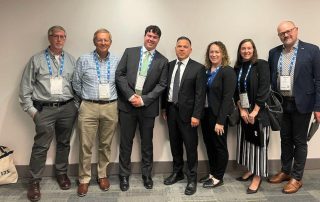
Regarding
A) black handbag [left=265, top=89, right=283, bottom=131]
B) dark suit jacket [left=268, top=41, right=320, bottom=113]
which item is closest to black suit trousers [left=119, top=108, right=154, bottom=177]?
black handbag [left=265, top=89, right=283, bottom=131]

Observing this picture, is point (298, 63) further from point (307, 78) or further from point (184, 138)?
point (184, 138)

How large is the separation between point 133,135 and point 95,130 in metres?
0.38

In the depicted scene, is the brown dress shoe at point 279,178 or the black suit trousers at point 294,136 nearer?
the black suit trousers at point 294,136

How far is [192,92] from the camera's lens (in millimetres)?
2881

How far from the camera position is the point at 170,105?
9.85 ft

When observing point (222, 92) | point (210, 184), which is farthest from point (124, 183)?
point (222, 92)

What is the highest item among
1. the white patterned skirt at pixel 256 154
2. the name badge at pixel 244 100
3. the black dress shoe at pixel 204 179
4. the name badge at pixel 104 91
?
the name badge at pixel 104 91

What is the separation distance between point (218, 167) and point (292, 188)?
74cm

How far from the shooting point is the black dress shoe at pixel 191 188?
2929 millimetres

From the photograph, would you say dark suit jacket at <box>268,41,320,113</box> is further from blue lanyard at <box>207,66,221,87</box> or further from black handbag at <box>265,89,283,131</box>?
blue lanyard at <box>207,66,221,87</box>

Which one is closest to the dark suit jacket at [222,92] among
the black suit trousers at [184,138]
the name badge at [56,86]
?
the black suit trousers at [184,138]

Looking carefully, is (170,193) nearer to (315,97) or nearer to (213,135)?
(213,135)

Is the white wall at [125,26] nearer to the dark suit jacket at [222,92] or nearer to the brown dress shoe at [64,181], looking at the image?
the brown dress shoe at [64,181]

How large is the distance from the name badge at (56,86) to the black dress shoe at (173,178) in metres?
Result: 1.40
